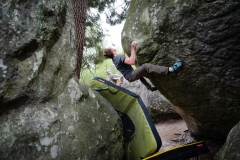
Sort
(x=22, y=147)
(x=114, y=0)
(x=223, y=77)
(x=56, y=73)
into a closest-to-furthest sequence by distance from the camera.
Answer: (x=22, y=147)
(x=56, y=73)
(x=223, y=77)
(x=114, y=0)

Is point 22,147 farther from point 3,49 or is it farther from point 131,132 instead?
point 131,132

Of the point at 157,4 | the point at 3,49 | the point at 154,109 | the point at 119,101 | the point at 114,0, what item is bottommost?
the point at 154,109

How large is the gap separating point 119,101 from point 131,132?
0.53m

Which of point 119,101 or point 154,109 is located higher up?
point 119,101

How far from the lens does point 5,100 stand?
186cm

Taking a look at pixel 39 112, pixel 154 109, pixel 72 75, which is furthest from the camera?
pixel 154 109

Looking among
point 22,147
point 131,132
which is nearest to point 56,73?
point 22,147

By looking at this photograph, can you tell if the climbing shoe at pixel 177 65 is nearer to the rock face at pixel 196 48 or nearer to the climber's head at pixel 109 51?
the rock face at pixel 196 48

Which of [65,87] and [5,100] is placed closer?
[5,100]

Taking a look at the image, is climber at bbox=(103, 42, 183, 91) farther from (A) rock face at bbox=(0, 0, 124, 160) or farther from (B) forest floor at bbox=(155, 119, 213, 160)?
(B) forest floor at bbox=(155, 119, 213, 160)

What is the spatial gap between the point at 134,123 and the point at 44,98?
4.79 feet

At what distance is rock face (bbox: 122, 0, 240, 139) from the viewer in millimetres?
2463

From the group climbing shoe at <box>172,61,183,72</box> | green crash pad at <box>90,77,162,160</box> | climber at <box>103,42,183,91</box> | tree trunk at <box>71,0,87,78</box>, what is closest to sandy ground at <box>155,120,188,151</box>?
green crash pad at <box>90,77,162,160</box>

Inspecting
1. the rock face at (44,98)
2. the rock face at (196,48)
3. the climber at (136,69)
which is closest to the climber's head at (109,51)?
the climber at (136,69)
